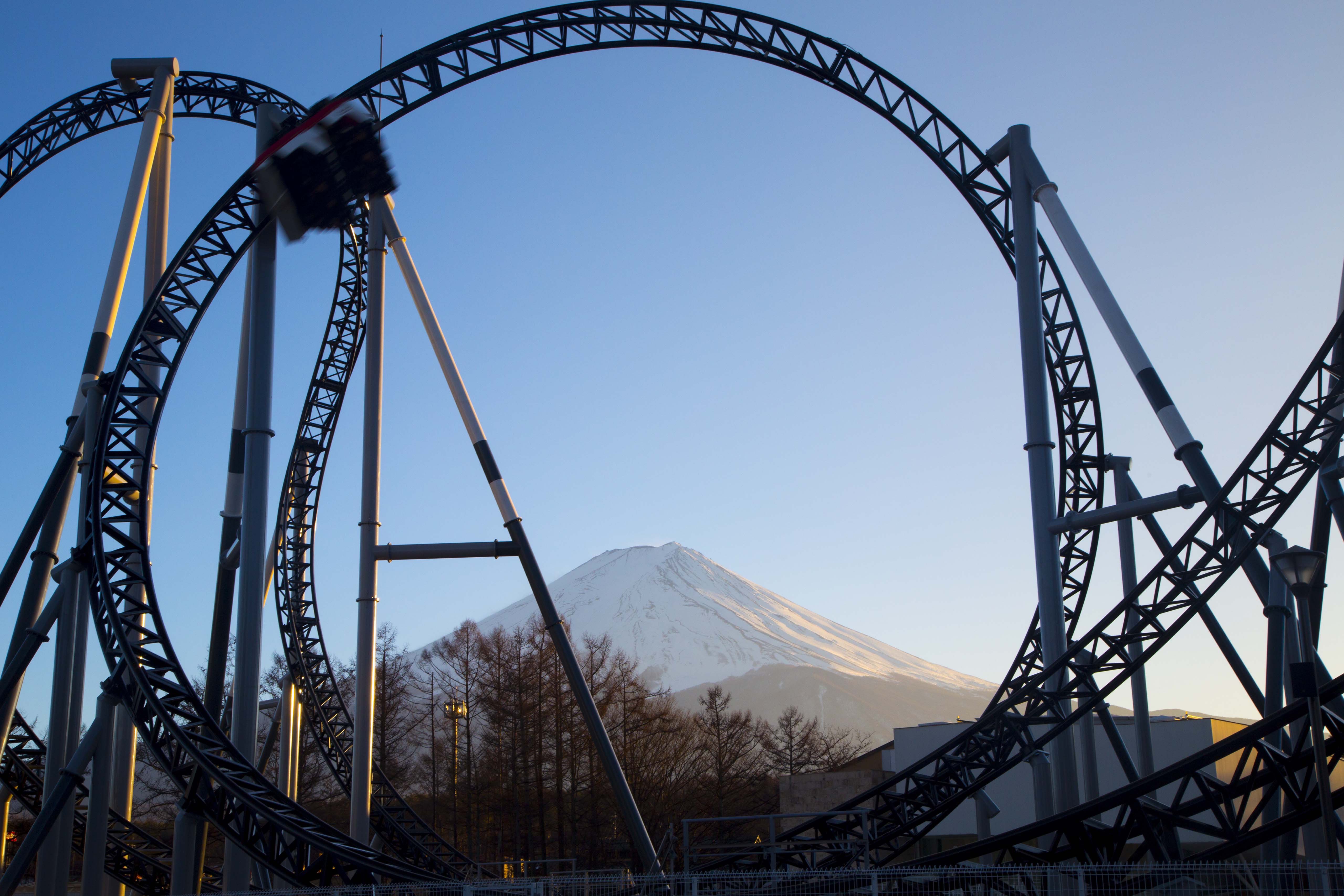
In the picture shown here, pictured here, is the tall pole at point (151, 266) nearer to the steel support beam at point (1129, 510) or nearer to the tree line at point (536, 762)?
the steel support beam at point (1129, 510)

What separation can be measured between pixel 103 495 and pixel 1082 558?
10727 millimetres

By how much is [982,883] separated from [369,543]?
8.38 meters

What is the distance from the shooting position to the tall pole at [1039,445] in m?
11.0

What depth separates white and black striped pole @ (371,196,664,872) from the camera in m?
13.1

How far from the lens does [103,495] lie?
9.96 metres

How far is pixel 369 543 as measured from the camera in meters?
13.5

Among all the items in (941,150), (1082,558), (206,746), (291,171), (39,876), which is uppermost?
(941,150)

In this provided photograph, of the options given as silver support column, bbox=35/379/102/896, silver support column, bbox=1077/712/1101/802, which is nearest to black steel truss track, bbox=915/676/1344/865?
silver support column, bbox=1077/712/1101/802

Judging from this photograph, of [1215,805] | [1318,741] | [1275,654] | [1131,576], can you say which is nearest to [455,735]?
[1131,576]

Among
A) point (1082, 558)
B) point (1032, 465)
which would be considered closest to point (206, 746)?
point (1032, 465)

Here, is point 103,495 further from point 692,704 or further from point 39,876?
point 692,704

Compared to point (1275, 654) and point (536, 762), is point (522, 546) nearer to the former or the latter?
point (1275, 654)

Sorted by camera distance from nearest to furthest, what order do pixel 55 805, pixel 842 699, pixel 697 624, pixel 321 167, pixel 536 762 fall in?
pixel 55 805
pixel 321 167
pixel 536 762
pixel 842 699
pixel 697 624

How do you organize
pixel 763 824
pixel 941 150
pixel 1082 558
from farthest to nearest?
pixel 763 824 < pixel 941 150 < pixel 1082 558
